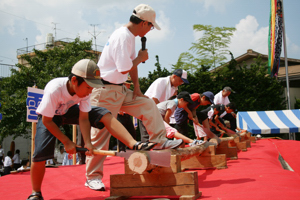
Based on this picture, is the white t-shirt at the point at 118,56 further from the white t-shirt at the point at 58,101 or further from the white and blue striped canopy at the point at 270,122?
A: the white and blue striped canopy at the point at 270,122

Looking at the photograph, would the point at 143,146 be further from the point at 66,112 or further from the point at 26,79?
the point at 26,79

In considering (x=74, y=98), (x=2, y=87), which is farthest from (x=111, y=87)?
(x=2, y=87)

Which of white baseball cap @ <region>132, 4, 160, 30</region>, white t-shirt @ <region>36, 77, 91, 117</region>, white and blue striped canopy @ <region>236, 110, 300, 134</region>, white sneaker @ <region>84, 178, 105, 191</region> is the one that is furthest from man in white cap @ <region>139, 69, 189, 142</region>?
white and blue striped canopy @ <region>236, 110, 300, 134</region>

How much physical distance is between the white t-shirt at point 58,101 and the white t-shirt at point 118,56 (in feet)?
1.51

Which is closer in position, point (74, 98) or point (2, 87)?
point (74, 98)

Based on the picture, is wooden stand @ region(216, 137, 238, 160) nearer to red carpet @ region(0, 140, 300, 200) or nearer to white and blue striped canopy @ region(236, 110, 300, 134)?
red carpet @ region(0, 140, 300, 200)

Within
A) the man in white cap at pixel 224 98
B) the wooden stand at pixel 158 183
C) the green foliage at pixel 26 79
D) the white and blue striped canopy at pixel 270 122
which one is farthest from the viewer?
the green foliage at pixel 26 79

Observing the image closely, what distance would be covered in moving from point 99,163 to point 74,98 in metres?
0.78

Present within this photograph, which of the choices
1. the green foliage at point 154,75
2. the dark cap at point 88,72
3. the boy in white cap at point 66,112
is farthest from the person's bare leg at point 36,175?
the green foliage at point 154,75

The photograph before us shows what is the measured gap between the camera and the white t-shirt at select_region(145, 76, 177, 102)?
4.90 meters

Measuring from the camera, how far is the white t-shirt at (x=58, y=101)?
259cm

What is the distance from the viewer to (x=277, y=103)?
16.5 metres

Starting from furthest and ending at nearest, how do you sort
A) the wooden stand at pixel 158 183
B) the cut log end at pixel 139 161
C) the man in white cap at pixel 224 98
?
1. the man in white cap at pixel 224 98
2. the wooden stand at pixel 158 183
3. the cut log end at pixel 139 161

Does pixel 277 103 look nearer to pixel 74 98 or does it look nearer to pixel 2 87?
pixel 74 98
